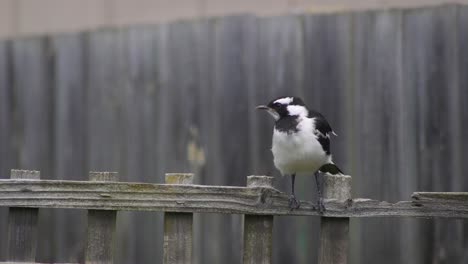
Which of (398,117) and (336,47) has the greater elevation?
(336,47)

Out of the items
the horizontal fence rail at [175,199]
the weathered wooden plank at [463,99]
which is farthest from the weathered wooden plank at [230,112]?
the horizontal fence rail at [175,199]

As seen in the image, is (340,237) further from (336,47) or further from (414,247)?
(336,47)

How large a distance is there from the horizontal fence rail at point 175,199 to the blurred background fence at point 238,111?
4.42 ft

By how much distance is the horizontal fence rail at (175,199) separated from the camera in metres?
4.09

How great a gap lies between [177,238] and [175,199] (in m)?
0.18

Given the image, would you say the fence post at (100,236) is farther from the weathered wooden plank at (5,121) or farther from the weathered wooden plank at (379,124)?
the weathered wooden plank at (5,121)

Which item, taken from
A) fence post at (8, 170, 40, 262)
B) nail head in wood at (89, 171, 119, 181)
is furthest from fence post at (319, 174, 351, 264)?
fence post at (8, 170, 40, 262)

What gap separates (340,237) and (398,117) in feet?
5.43

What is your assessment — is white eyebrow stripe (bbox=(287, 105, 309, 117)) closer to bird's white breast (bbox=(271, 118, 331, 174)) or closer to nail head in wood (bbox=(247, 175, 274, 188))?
bird's white breast (bbox=(271, 118, 331, 174))

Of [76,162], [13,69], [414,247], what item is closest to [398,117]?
[414,247]

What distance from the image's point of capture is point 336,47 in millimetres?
5961

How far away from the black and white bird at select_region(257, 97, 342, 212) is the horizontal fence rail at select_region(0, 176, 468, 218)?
74 centimetres

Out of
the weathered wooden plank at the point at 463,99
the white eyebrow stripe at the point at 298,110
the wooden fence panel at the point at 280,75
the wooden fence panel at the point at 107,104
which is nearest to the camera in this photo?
the white eyebrow stripe at the point at 298,110

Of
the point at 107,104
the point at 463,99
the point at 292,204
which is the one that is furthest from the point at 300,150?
the point at 107,104
